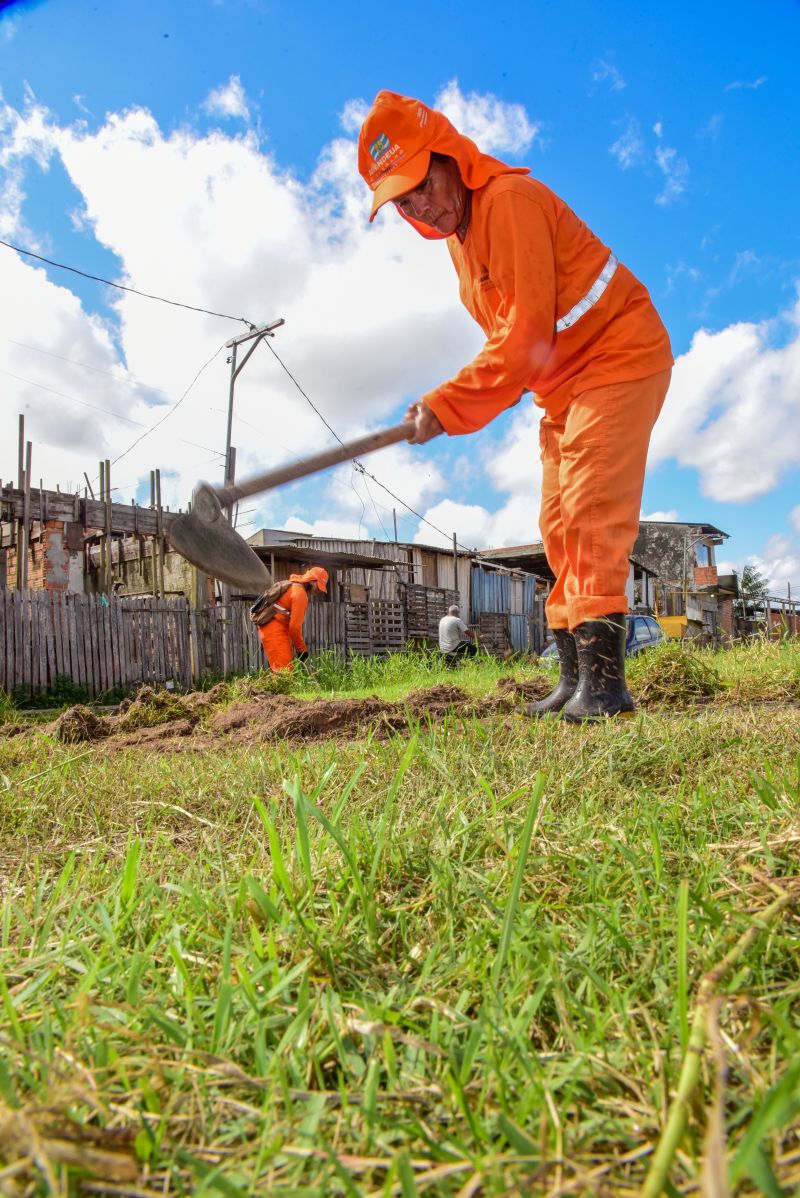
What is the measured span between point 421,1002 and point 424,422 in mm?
2490

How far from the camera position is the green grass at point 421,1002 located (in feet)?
1.84

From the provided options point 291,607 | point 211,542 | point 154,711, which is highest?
point 211,542

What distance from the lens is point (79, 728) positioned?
416cm

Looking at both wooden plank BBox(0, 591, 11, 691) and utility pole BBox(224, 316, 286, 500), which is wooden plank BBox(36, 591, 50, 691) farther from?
utility pole BBox(224, 316, 286, 500)

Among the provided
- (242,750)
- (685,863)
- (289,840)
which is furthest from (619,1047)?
(242,750)

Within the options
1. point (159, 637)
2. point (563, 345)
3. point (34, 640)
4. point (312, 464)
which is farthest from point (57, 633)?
point (563, 345)

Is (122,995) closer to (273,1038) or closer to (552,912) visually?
(273,1038)

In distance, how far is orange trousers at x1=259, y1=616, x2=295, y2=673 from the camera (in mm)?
10617

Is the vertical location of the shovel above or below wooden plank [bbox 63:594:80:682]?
above

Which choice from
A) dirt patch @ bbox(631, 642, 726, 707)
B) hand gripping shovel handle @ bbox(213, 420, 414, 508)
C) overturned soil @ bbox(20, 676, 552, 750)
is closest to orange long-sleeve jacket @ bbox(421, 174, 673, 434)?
hand gripping shovel handle @ bbox(213, 420, 414, 508)

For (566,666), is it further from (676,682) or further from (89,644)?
(89,644)

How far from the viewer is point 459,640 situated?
15.1 meters

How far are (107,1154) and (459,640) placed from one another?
48.0 ft

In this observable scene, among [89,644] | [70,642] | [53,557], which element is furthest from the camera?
[53,557]
